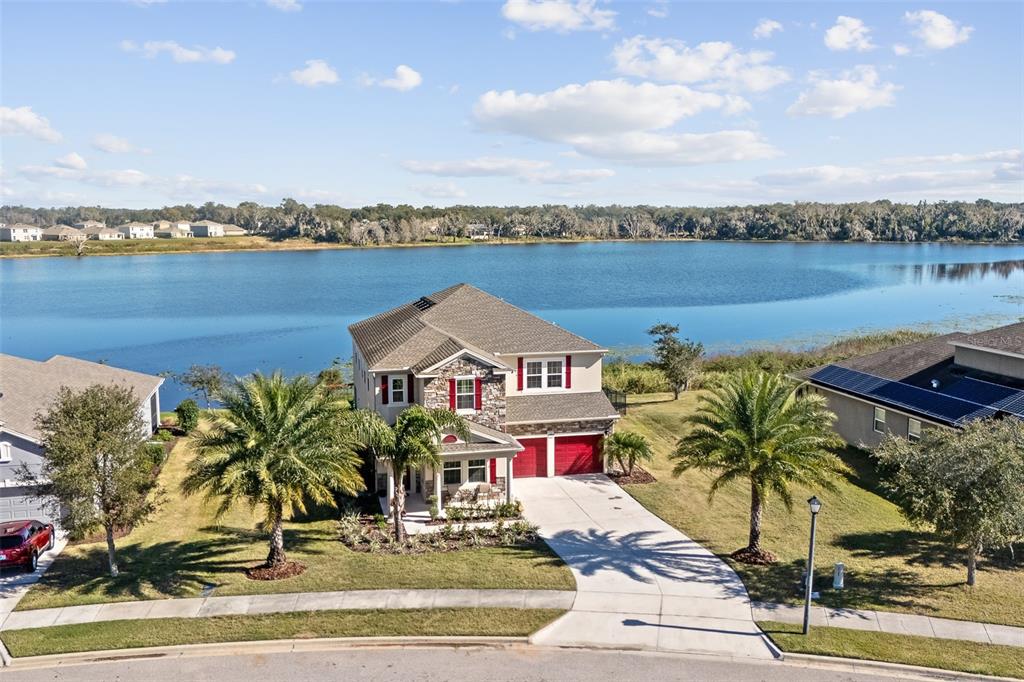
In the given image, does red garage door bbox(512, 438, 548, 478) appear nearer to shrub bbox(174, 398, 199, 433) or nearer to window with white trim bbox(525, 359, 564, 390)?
window with white trim bbox(525, 359, 564, 390)

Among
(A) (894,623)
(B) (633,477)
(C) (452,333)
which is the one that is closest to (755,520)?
(A) (894,623)

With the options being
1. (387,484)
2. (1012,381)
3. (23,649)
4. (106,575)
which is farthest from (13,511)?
(1012,381)

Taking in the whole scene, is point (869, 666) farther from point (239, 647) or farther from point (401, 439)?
point (239, 647)

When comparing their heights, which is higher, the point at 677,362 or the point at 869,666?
the point at 677,362

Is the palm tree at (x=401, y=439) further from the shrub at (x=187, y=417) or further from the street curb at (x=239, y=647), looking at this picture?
the shrub at (x=187, y=417)

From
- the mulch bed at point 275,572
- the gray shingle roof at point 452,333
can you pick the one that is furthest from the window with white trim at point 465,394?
the mulch bed at point 275,572

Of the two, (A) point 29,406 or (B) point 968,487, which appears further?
(A) point 29,406
